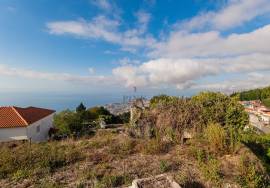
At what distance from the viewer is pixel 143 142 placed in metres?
5.65

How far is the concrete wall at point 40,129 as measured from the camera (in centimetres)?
2063

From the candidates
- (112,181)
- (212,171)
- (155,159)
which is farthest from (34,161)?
(212,171)

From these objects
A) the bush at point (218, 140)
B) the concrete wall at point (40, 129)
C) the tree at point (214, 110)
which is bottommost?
the concrete wall at point (40, 129)

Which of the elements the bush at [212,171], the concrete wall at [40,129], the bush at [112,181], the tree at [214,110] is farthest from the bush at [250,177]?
the concrete wall at [40,129]

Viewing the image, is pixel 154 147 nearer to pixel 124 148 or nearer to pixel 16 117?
pixel 124 148

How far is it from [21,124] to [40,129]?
3781 mm

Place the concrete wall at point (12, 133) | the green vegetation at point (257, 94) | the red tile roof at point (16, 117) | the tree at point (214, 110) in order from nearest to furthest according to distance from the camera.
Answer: the tree at point (214, 110) → the concrete wall at point (12, 133) → the red tile roof at point (16, 117) → the green vegetation at point (257, 94)

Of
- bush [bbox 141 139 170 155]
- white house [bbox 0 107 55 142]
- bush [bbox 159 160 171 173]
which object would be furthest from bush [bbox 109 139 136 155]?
white house [bbox 0 107 55 142]

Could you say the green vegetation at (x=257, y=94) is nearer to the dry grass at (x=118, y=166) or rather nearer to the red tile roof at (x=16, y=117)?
the red tile roof at (x=16, y=117)

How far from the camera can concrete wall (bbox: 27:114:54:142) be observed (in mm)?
20633

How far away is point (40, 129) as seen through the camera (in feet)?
76.6

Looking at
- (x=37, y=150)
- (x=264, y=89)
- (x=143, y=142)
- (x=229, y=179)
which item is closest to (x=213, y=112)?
(x=143, y=142)

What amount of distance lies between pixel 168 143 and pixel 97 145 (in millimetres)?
1929

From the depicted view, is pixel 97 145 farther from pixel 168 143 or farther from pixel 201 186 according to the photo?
pixel 201 186
